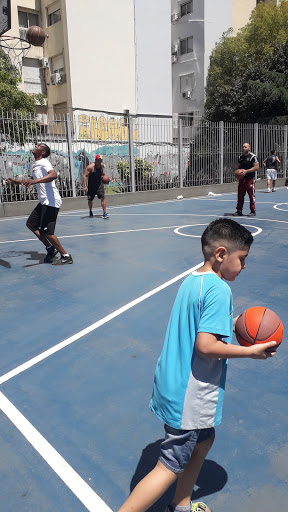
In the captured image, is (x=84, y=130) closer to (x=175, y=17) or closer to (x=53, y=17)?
(x=53, y=17)

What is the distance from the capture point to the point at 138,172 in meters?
17.0

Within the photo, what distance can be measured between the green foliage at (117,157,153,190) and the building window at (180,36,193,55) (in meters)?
21.8

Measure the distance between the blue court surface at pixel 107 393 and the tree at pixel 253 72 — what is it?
76.4ft

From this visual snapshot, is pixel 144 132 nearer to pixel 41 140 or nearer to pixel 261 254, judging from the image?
pixel 41 140

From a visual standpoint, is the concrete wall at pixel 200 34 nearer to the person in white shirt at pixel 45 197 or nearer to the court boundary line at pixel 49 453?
the person in white shirt at pixel 45 197

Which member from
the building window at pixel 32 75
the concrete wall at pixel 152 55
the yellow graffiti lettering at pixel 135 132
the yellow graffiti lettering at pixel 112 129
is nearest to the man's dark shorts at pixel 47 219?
the yellow graffiti lettering at pixel 112 129

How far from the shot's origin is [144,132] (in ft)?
53.9

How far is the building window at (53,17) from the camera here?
2800 cm

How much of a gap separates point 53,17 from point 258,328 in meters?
31.8

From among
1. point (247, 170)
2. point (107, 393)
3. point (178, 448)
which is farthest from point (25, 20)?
point (178, 448)

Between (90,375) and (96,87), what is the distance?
28258 mm

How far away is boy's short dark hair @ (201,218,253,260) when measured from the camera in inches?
74.6

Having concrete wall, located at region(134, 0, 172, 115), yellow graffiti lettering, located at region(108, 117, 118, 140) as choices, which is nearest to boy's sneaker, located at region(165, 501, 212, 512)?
yellow graffiti lettering, located at region(108, 117, 118, 140)

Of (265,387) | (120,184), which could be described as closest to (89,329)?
(265,387)
